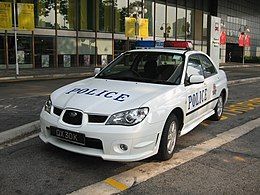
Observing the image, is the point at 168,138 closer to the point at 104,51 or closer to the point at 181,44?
the point at 181,44

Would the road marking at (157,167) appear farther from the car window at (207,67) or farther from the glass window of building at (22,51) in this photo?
the glass window of building at (22,51)

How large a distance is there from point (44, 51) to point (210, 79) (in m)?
18.1

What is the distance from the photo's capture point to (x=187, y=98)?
5.63 metres

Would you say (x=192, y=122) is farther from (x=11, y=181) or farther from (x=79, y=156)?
(x=11, y=181)

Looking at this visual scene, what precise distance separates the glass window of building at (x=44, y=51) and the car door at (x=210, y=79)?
17.4 metres

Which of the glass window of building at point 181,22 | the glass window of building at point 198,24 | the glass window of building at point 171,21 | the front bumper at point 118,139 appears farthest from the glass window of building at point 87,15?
the front bumper at point 118,139

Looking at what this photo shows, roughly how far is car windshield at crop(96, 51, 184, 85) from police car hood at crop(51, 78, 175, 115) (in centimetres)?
30

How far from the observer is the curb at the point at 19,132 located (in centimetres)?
588

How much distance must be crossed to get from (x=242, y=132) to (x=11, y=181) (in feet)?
14.6

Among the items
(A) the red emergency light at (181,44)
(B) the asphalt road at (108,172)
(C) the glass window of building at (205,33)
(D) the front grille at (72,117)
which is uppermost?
(C) the glass window of building at (205,33)

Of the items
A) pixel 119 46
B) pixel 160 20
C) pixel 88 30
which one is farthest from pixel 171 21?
pixel 88 30

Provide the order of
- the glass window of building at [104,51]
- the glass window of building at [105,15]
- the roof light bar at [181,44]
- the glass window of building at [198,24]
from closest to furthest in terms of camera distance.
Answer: the roof light bar at [181,44] < the glass window of building at [105,15] < the glass window of building at [104,51] < the glass window of building at [198,24]

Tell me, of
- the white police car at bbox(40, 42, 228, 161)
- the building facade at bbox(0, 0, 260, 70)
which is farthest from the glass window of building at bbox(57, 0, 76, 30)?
the white police car at bbox(40, 42, 228, 161)

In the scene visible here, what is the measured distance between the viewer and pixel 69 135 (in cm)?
454
